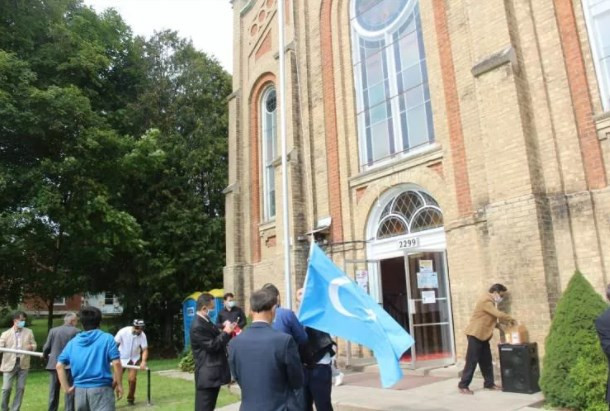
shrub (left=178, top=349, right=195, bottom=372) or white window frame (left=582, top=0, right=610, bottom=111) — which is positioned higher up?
white window frame (left=582, top=0, right=610, bottom=111)

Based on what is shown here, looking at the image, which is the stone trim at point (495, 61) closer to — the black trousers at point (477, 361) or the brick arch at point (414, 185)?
the brick arch at point (414, 185)

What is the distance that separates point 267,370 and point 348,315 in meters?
2.36

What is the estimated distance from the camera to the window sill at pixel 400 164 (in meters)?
11.7

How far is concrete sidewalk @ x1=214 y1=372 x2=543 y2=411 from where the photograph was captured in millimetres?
7520

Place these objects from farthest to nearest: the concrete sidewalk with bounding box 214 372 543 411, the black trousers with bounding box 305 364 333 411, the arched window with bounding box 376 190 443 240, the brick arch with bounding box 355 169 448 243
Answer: the arched window with bounding box 376 190 443 240 < the brick arch with bounding box 355 169 448 243 < the concrete sidewalk with bounding box 214 372 543 411 < the black trousers with bounding box 305 364 333 411

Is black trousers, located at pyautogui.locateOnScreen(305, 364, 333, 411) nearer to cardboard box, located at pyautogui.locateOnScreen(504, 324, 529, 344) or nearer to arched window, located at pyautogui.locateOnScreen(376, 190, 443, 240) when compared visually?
cardboard box, located at pyautogui.locateOnScreen(504, 324, 529, 344)

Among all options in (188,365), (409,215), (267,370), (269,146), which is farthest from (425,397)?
(269,146)

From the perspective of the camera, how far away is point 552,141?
9.35 metres

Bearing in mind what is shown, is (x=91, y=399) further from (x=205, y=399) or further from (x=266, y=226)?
(x=266, y=226)

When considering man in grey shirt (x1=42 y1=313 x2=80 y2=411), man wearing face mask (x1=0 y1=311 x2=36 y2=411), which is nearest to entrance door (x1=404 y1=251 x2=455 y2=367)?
man in grey shirt (x1=42 y1=313 x2=80 y2=411)

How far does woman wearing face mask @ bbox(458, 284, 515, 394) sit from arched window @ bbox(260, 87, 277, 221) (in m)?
9.55

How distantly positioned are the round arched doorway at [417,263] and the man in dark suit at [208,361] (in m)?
5.36

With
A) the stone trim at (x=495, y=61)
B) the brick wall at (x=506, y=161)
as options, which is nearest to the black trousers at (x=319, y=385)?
the brick wall at (x=506, y=161)

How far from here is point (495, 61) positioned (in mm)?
9773
